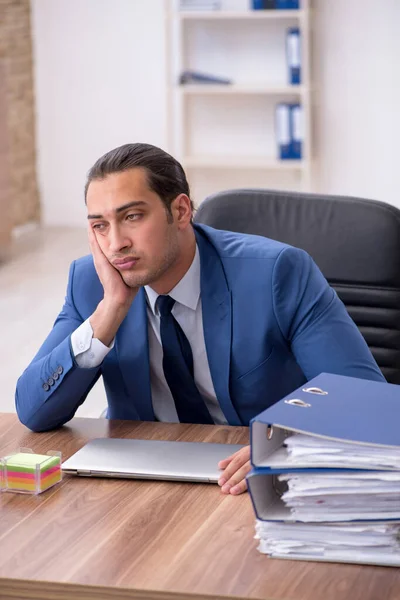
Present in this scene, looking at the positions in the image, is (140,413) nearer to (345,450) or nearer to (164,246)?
(164,246)

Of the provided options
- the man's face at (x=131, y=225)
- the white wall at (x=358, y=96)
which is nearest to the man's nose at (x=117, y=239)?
the man's face at (x=131, y=225)

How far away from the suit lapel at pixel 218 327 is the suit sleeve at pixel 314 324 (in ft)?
0.33

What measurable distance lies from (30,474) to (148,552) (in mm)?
288

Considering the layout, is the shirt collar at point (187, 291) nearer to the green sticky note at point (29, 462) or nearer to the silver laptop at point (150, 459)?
the silver laptop at point (150, 459)

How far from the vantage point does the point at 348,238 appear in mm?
2371

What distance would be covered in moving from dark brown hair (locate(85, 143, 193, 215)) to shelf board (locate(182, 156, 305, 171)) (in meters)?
4.76

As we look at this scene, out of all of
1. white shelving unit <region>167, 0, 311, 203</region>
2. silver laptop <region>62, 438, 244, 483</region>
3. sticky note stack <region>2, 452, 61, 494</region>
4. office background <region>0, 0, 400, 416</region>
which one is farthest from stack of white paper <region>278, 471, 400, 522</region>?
white shelving unit <region>167, 0, 311, 203</region>

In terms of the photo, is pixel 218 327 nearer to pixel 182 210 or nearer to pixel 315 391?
pixel 182 210

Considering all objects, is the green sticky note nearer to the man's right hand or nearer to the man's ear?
the man's right hand

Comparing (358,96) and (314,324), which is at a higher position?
(358,96)

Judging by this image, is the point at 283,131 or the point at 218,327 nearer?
the point at 218,327

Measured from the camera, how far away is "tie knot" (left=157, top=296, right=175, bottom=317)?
6.58ft

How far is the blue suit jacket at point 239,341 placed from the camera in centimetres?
191

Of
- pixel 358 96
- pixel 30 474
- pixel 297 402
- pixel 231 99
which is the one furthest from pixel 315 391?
pixel 231 99
